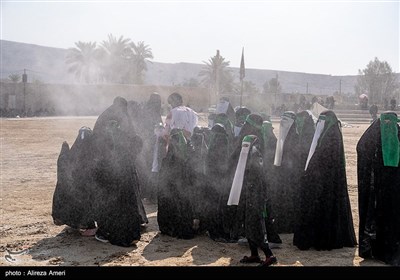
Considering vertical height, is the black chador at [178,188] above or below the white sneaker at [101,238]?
above

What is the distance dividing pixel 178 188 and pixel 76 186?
1355 mm

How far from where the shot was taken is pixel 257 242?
4.75 meters

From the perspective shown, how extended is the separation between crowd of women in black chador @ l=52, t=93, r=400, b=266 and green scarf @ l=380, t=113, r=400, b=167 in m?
0.01

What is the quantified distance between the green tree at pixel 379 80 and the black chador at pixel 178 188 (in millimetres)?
38407

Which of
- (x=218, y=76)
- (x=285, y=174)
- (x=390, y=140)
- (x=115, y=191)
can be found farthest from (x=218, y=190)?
(x=218, y=76)

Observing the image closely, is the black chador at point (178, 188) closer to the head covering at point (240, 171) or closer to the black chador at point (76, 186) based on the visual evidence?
the black chador at point (76, 186)

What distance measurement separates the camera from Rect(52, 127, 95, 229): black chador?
5.80 metres

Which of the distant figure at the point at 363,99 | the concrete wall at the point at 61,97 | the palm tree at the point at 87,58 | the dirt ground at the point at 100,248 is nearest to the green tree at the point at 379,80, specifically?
the distant figure at the point at 363,99

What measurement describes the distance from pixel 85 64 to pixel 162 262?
106ft

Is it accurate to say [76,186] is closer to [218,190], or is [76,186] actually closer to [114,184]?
[114,184]

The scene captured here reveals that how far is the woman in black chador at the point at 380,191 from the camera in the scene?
4961 millimetres

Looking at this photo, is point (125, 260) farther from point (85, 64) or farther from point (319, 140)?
point (85, 64)
